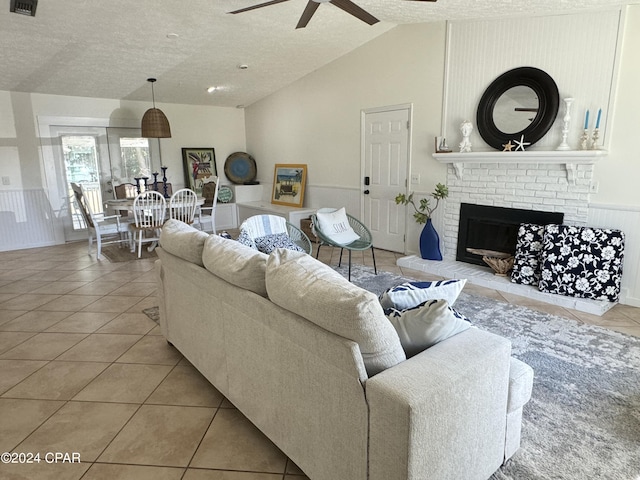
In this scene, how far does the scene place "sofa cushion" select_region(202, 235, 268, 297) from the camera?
6.04ft

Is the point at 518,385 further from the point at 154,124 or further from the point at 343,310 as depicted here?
the point at 154,124

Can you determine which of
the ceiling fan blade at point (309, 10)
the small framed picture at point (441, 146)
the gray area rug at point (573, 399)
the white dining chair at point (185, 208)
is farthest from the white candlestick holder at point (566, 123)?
the white dining chair at point (185, 208)

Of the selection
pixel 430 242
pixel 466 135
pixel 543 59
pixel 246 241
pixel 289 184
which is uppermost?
pixel 543 59

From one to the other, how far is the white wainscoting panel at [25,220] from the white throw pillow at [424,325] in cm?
640

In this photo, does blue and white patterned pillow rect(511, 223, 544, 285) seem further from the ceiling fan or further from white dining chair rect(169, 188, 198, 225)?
white dining chair rect(169, 188, 198, 225)

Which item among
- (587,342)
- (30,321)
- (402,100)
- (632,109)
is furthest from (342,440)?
(402,100)

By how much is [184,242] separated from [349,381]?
1.46 meters

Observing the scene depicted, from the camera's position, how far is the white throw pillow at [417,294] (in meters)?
1.70

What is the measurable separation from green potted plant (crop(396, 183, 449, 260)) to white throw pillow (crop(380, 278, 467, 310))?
10.5 feet

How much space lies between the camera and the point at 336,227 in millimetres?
4344

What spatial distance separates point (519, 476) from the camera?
1.70 meters

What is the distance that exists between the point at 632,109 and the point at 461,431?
11.5 ft

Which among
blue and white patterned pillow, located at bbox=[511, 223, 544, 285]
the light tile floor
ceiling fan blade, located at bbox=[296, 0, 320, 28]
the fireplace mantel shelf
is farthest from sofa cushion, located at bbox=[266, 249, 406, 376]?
the fireplace mantel shelf

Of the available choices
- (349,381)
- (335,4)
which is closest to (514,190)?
(335,4)
